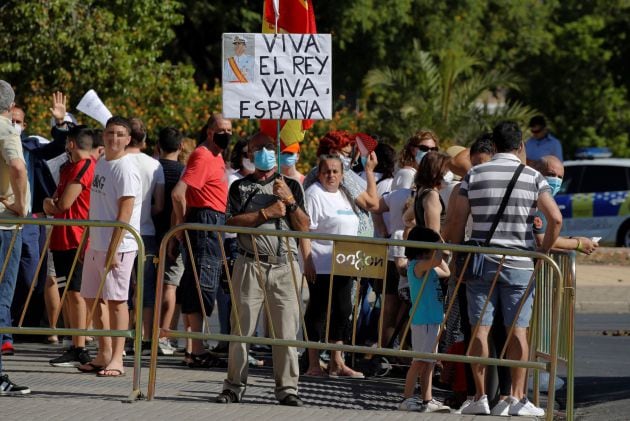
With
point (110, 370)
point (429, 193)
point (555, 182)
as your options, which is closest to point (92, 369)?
point (110, 370)

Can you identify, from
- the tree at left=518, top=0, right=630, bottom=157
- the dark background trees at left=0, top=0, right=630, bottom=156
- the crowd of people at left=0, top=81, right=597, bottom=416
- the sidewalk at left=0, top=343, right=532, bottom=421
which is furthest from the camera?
the tree at left=518, top=0, right=630, bottom=157

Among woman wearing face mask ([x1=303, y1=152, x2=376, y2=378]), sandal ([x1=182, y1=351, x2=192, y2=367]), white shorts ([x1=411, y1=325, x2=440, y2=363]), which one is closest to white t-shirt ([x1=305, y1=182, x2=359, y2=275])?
woman wearing face mask ([x1=303, y1=152, x2=376, y2=378])

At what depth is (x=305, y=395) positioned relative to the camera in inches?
376

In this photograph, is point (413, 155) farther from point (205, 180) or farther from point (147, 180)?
point (147, 180)

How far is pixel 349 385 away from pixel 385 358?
2.90 feet

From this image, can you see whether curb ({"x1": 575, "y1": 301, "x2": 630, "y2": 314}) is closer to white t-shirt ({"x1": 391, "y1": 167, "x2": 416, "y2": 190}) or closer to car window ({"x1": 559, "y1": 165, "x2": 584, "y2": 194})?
white t-shirt ({"x1": 391, "y1": 167, "x2": 416, "y2": 190})

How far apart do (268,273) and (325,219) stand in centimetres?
178

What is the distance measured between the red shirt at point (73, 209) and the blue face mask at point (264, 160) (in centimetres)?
193

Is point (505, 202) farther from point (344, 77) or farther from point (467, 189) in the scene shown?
point (344, 77)

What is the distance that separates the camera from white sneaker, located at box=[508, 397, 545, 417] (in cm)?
877

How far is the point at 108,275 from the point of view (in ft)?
31.4

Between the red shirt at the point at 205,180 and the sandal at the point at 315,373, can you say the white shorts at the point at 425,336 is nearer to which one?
the sandal at the point at 315,373

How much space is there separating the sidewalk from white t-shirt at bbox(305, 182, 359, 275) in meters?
0.92

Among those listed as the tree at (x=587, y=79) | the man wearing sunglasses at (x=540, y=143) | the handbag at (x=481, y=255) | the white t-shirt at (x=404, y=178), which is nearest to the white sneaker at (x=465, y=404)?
the handbag at (x=481, y=255)
